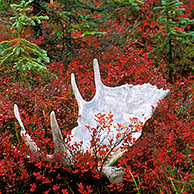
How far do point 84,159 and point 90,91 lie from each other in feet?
5.64

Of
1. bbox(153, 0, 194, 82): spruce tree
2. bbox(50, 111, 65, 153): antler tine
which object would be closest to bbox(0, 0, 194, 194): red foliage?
bbox(50, 111, 65, 153): antler tine

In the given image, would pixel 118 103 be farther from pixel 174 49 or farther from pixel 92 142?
pixel 174 49

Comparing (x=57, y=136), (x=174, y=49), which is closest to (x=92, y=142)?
(x=57, y=136)

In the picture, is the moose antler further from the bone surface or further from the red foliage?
the red foliage

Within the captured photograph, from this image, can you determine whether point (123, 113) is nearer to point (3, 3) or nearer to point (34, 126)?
point (34, 126)

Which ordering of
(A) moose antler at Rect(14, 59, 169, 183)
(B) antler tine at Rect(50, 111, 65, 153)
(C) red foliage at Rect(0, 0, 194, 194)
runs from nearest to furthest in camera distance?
1. (B) antler tine at Rect(50, 111, 65, 153)
2. (C) red foliage at Rect(0, 0, 194, 194)
3. (A) moose antler at Rect(14, 59, 169, 183)

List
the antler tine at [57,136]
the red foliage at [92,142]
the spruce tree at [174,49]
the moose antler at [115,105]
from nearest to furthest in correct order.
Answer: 1. the antler tine at [57,136]
2. the red foliage at [92,142]
3. the moose antler at [115,105]
4. the spruce tree at [174,49]

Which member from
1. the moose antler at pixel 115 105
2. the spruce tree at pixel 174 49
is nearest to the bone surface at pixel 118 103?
the moose antler at pixel 115 105

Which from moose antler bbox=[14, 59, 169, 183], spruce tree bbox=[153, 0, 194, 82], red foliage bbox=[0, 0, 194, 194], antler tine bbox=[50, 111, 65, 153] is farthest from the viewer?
spruce tree bbox=[153, 0, 194, 82]

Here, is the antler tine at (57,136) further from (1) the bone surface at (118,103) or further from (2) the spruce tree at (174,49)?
(2) the spruce tree at (174,49)

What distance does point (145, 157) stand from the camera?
242 centimetres

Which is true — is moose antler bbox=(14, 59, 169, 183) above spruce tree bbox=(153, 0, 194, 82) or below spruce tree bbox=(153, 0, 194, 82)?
below

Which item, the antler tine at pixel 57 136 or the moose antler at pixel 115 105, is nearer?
the antler tine at pixel 57 136

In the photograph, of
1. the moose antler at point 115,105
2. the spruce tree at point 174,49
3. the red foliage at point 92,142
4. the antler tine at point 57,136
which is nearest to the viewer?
the antler tine at point 57,136
